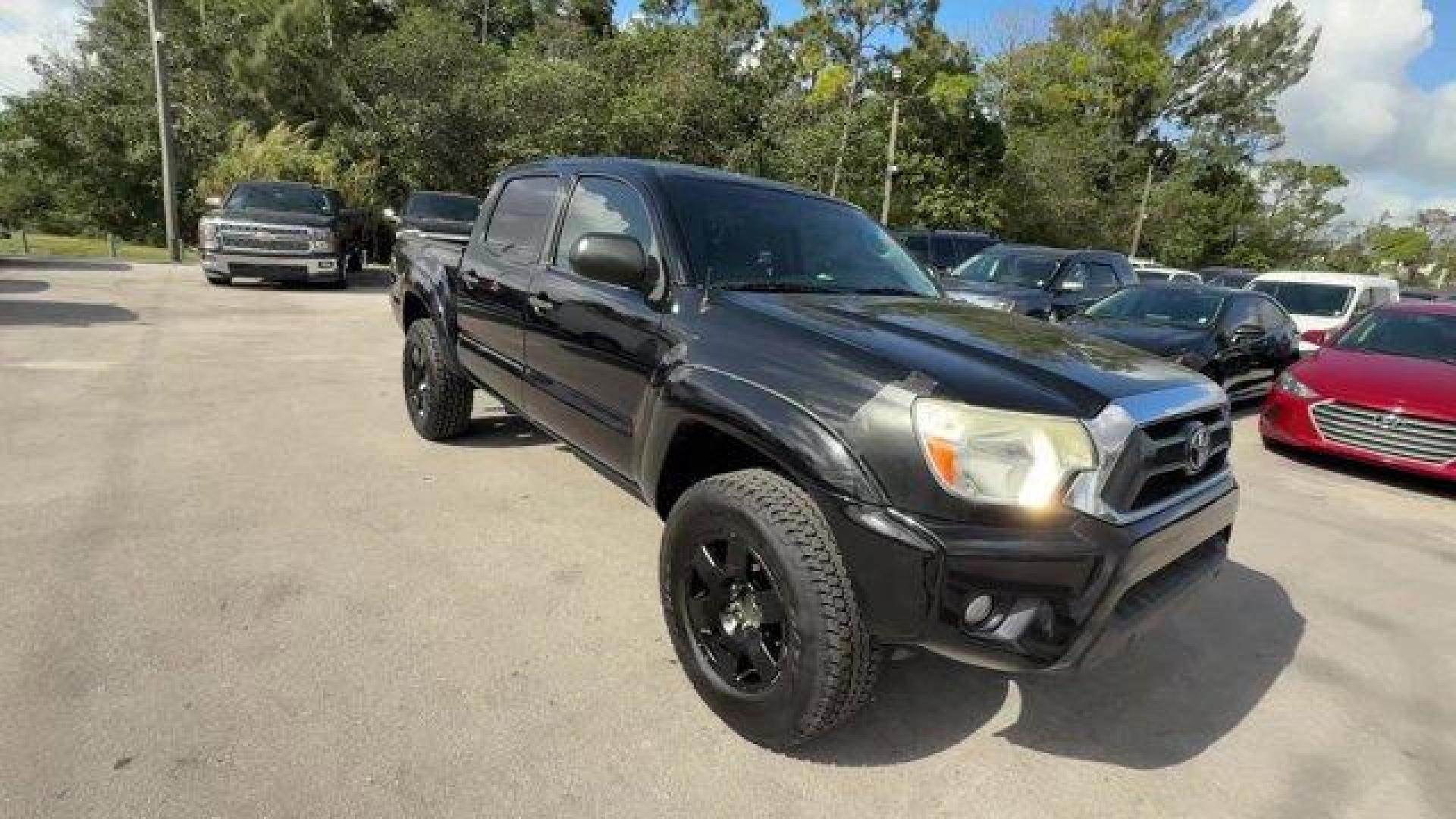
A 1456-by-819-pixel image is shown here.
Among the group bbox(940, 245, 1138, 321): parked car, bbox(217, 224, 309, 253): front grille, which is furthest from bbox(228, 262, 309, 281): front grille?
bbox(940, 245, 1138, 321): parked car

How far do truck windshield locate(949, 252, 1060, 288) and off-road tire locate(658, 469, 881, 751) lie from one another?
8.84m

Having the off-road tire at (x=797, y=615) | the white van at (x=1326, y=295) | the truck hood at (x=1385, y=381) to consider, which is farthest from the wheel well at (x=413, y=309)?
the white van at (x=1326, y=295)

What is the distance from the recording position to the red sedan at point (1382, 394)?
5809mm

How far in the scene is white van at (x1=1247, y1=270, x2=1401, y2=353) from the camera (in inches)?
449

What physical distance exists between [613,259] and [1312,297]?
1255 centimetres

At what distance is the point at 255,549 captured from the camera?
3.61 m

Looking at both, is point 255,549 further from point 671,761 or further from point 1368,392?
point 1368,392

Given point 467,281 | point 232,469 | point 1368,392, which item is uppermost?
point 467,281

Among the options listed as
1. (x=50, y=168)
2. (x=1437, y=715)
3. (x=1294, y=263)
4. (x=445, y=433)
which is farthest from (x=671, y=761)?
(x=1294, y=263)

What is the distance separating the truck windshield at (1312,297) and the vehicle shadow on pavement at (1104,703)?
33.0 ft

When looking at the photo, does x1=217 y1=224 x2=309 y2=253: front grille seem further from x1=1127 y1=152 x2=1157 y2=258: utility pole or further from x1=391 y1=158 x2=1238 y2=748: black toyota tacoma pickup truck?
x1=1127 y1=152 x2=1157 y2=258: utility pole

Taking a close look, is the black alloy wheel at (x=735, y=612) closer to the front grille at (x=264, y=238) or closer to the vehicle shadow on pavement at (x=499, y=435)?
the vehicle shadow on pavement at (x=499, y=435)

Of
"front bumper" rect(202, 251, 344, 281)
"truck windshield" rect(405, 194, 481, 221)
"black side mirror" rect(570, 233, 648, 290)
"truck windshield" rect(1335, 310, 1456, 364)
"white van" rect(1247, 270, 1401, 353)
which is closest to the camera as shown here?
"black side mirror" rect(570, 233, 648, 290)

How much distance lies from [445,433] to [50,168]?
32.0 metres
